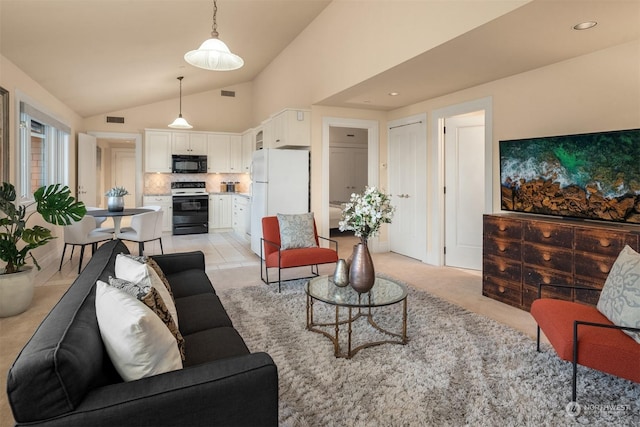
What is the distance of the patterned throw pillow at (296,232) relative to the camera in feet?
13.8

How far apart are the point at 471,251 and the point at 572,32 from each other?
9.38ft

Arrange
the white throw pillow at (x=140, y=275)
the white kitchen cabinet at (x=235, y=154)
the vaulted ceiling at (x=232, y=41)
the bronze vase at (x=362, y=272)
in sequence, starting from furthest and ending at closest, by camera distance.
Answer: the white kitchen cabinet at (x=235, y=154), the vaulted ceiling at (x=232, y=41), the bronze vase at (x=362, y=272), the white throw pillow at (x=140, y=275)

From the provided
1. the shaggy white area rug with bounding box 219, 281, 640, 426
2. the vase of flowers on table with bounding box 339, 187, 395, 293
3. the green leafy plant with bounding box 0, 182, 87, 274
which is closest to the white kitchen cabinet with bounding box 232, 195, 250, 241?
the green leafy plant with bounding box 0, 182, 87, 274

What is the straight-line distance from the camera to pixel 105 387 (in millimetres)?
1112

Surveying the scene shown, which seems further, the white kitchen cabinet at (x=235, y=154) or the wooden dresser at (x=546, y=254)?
the white kitchen cabinet at (x=235, y=154)

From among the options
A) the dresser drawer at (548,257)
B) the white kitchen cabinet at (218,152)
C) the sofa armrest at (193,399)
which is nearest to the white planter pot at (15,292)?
the sofa armrest at (193,399)

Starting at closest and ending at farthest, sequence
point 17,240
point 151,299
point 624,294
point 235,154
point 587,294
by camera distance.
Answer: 1. point 151,299
2. point 624,294
3. point 587,294
4. point 17,240
5. point 235,154

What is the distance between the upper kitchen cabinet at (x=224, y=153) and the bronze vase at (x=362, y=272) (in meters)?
6.77

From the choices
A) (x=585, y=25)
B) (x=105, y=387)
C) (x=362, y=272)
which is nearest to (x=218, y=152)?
(x=362, y=272)

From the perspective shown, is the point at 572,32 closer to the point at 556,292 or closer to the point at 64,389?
the point at 556,292

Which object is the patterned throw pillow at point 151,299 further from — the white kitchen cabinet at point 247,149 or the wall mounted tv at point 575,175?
the white kitchen cabinet at point 247,149

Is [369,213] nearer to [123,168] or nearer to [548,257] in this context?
[548,257]

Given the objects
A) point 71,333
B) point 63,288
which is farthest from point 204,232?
point 71,333

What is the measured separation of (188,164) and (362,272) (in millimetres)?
6790
